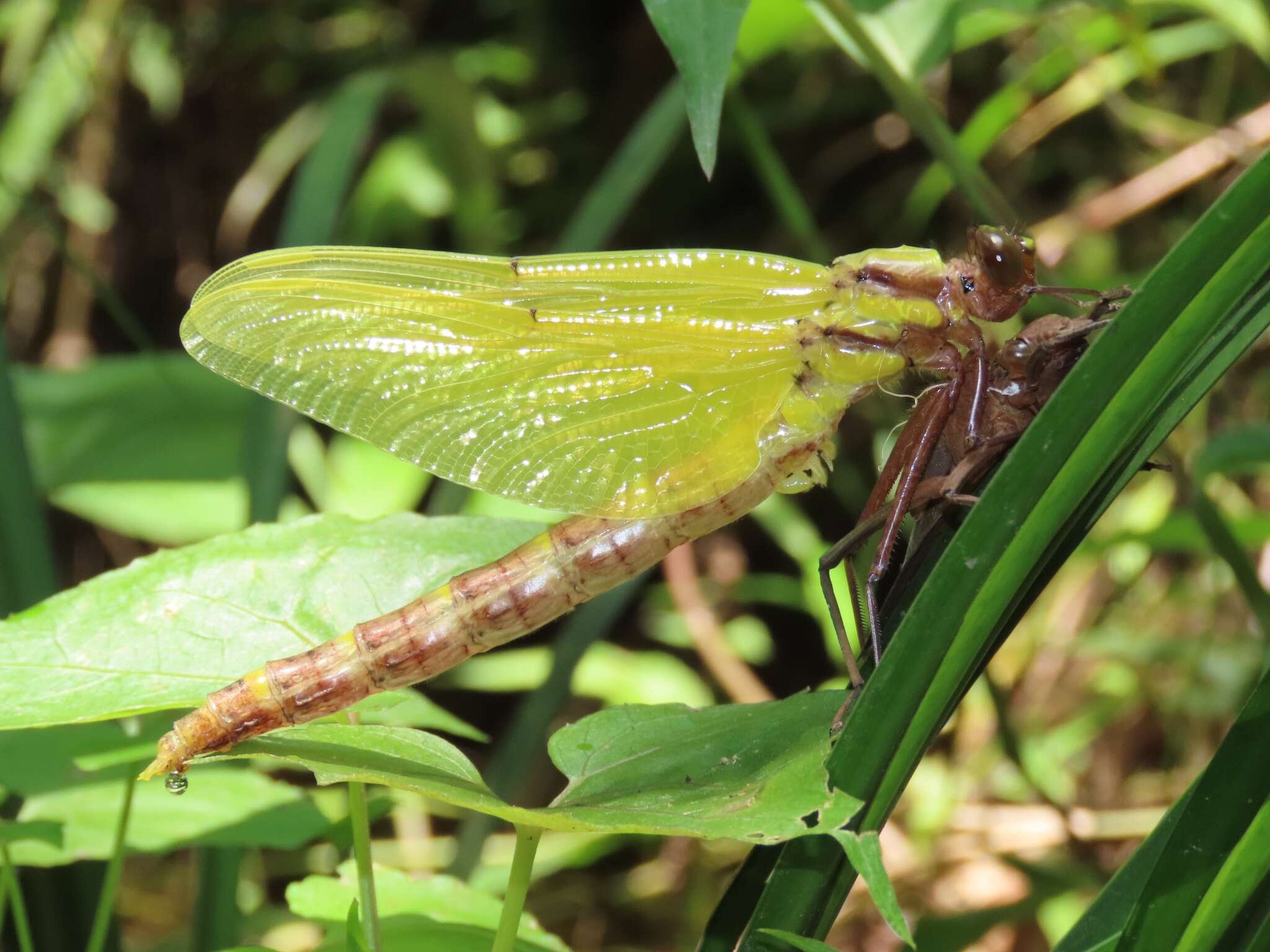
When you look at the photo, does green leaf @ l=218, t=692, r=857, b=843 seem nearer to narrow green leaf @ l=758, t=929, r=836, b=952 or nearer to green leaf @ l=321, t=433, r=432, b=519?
narrow green leaf @ l=758, t=929, r=836, b=952

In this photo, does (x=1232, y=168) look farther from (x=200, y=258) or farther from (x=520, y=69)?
(x=200, y=258)

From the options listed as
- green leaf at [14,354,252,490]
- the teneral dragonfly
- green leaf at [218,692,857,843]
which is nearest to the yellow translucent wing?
the teneral dragonfly

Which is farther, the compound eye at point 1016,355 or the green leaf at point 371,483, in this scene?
the green leaf at point 371,483

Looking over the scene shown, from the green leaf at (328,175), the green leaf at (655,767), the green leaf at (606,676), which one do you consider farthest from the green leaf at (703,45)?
the green leaf at (606,676)

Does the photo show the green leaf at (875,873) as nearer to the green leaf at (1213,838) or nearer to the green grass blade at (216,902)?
the green leaf at (1213,838)

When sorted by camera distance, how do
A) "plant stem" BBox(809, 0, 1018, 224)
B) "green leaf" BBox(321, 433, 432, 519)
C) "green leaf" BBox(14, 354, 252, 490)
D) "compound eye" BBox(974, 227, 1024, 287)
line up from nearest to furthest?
"compound eye" BBox(974, 227, 1024, 287) < "plant stem" BBox(809, 0, 1018, 224) < "green leaf" BBox(14, 354, 252, 490) < "green leaf" BBox(321, 433, 432, 519)

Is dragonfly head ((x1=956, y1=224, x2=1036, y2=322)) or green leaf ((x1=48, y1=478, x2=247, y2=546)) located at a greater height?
green leaf ((x1=48, y1=478, x2=247, y2=546))

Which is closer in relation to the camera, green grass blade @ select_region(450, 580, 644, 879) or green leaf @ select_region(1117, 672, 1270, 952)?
green leaf @ select_region(1117, 672, 1270, 952)

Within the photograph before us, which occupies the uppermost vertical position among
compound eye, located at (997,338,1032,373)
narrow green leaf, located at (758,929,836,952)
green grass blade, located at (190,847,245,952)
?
compound eye, located at (997,338,1032,373)
